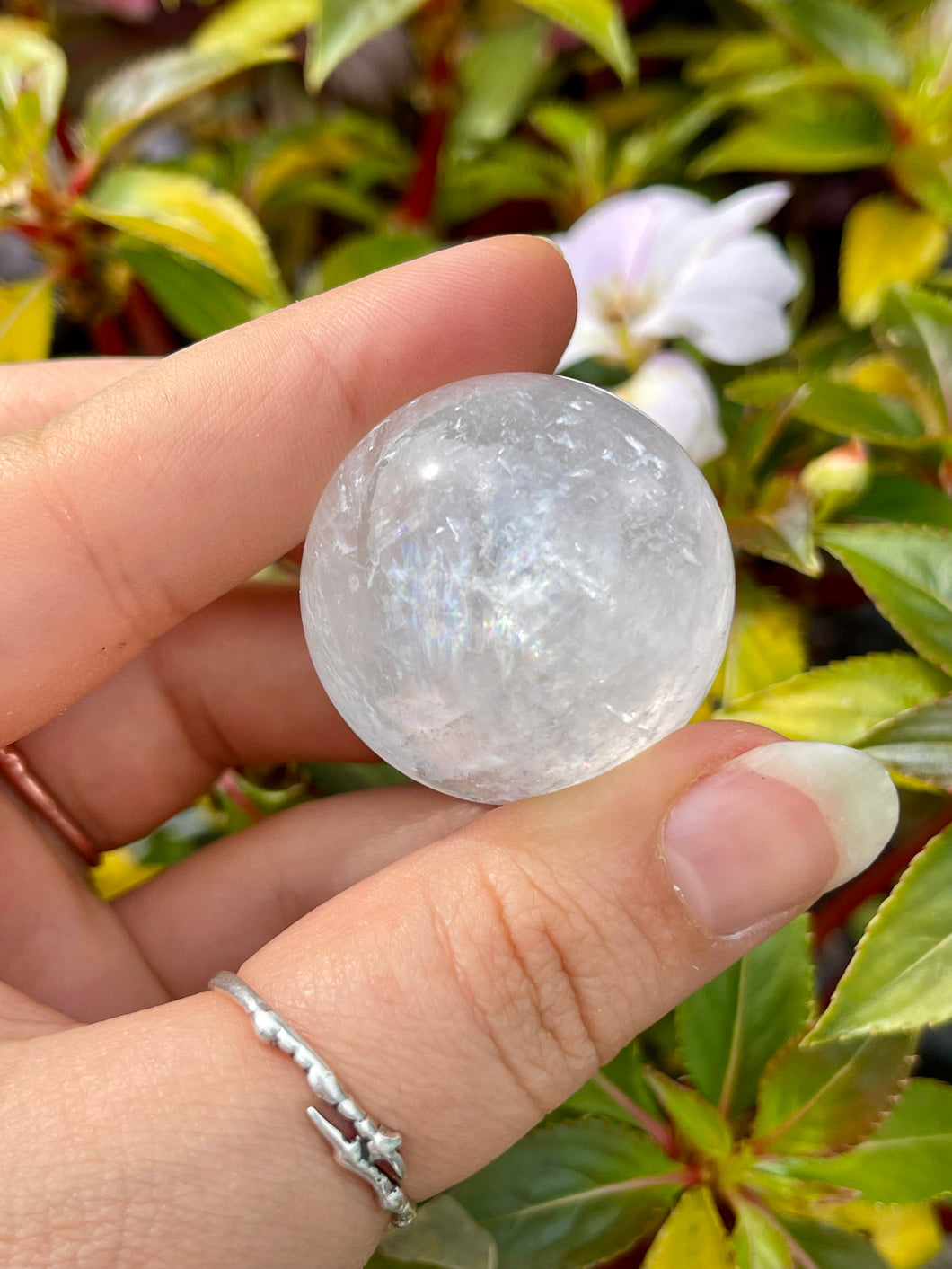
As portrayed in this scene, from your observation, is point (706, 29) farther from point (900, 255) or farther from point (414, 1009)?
point (414, 1009)

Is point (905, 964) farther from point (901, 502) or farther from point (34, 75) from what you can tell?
point (34, 75)

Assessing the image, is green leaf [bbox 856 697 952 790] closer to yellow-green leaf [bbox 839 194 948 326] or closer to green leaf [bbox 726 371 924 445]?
green leaf [bbox 726 371 924 445]

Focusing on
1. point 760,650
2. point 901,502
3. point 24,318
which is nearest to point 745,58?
point 901,502

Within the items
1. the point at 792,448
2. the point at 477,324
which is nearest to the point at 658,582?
the point at 477,324

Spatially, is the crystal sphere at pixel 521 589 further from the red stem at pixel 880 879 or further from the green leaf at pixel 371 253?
the green leaf at pixel 371 253

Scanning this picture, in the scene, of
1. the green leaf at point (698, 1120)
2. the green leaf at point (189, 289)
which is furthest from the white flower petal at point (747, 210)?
the green leaf at point (698, 1120)
